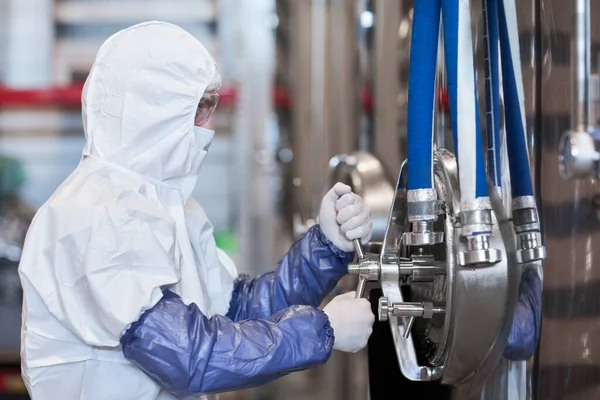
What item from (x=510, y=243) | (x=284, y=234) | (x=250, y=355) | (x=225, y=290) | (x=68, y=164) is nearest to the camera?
(x=510, y=243)

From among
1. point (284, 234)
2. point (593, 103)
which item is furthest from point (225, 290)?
point (284, 234)

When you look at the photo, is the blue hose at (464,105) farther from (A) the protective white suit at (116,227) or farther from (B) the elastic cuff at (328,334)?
(A) the protective white suit at (116,227)

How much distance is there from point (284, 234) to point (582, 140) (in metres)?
2.11

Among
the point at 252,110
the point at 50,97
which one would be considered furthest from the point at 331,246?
the point at 50,97

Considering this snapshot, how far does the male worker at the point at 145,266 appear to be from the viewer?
3.43 feet

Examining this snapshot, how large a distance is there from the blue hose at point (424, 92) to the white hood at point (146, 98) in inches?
14.4

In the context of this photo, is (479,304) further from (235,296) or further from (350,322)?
(235,296)

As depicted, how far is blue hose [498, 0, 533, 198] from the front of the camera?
3.06 ft

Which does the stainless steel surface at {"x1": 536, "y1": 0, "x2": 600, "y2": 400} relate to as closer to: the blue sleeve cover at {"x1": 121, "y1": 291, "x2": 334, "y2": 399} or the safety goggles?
the blue sleeve cover at {"x1": 121, "y1": 291, "x2": 334, "y2": 399}

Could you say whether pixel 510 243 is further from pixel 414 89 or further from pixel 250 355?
pixel 250 355

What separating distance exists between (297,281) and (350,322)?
277mm

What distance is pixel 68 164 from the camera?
3.04 meters

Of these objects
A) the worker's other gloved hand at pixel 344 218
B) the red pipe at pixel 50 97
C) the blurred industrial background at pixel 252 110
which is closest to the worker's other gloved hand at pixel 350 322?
the worker's other gloved hand at pixel 344 218

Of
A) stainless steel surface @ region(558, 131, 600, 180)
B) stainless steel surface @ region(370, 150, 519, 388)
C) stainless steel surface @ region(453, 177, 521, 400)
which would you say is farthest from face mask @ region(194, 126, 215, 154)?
stainless steel surface @ region(558, 131, 600, 180)
